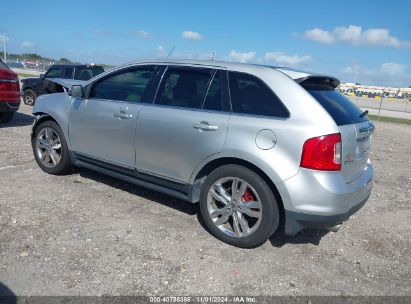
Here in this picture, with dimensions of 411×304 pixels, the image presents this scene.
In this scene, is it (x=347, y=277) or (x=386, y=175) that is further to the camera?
(x=386, y=175)

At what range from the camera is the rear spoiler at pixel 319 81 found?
3.65 metres

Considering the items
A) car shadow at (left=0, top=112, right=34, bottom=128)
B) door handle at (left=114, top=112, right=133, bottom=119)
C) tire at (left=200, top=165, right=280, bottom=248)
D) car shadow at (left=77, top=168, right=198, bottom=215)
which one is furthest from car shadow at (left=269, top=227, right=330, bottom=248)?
car shadow at (left=0, top=112, right=34, bottom=128)

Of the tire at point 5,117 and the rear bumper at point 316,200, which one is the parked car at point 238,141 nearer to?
the rear bumper at point 316,200

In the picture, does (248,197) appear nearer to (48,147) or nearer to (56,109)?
(56,109)

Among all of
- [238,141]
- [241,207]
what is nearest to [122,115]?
[238,141]

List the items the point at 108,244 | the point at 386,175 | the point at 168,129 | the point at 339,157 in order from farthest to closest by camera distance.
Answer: the point at 386,175 → the point at 168,129 → the point at 108,244 → the point at 339,157

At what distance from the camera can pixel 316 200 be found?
3342 mm

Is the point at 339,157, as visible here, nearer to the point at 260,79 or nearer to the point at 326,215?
the point at 326,215

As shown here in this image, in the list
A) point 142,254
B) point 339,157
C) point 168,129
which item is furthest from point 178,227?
point 339,157

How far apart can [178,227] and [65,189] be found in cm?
184

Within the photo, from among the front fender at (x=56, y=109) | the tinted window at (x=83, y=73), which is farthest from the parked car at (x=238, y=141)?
the tinted window at (x=83, y=73)

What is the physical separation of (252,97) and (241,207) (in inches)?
43.2

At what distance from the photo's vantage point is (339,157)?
336 cm

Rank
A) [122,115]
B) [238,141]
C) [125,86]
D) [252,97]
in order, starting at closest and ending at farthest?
[238,141]
[252,97]
[122,115]
[125,86]
